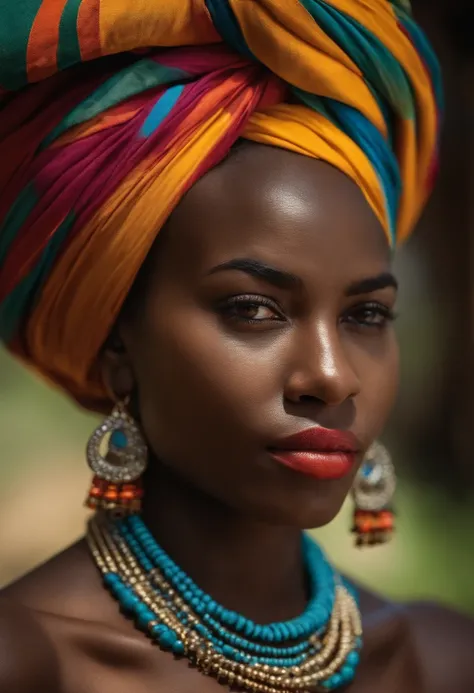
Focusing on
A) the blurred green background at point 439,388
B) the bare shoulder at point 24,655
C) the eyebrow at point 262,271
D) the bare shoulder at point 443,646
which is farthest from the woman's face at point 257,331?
the blurred green background at point 439,388

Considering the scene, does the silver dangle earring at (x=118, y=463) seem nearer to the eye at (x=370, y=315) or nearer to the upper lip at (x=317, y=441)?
the upper lip at (x=317, y=441)

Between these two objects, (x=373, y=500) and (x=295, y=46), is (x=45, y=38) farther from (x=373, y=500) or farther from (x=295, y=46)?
(x=373, y=500)

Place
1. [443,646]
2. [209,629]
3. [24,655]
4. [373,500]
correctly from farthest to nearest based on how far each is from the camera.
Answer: [443,646], [373,500], [209,629], [24,655]

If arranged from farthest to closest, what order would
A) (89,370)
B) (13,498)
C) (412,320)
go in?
(412,320), (13,498), (89,370)

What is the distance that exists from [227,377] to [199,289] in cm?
11

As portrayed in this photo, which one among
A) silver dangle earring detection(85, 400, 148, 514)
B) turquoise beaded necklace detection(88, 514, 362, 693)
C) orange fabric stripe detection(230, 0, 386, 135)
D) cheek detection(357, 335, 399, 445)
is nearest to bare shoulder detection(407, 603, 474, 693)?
turquoise beaded necklace detection(88, 514, 362, 693)

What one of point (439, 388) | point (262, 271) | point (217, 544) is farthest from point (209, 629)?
point (439, 388)

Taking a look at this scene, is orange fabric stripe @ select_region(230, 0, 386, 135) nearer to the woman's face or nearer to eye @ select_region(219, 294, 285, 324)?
the woman's face

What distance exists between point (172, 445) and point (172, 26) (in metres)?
0.47

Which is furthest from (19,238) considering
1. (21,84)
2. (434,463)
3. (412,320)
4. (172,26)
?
(434,463)

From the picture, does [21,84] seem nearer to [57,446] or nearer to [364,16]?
[364,16]

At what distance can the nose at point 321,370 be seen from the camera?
3.13 feet

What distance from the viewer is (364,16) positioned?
3.37 ft

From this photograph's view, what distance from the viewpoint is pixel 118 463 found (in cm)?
106
